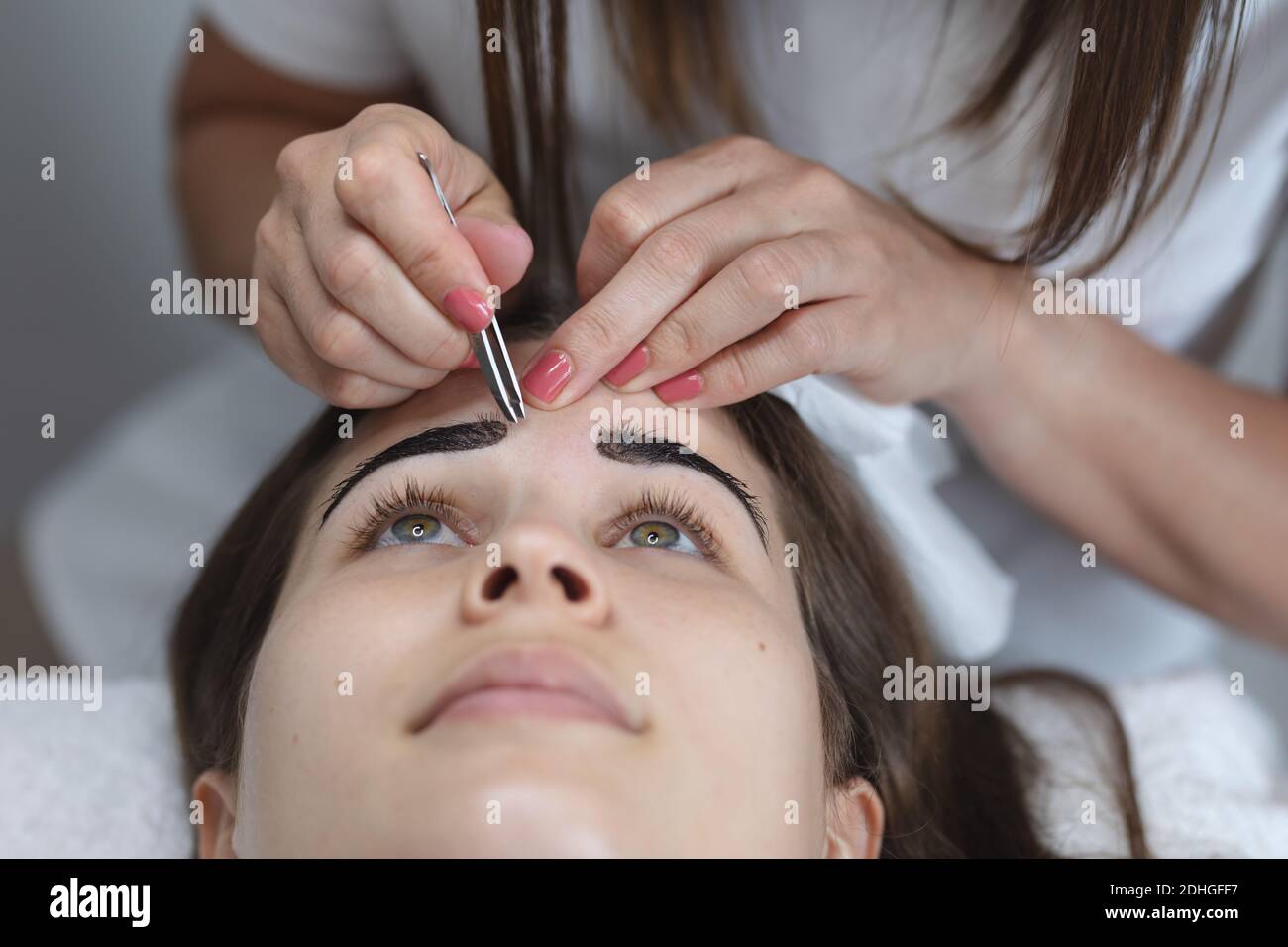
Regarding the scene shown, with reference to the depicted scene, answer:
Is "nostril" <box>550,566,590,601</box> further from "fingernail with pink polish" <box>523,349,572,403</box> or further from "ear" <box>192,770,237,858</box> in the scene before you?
"ear" <box>192,770,237,858</box>

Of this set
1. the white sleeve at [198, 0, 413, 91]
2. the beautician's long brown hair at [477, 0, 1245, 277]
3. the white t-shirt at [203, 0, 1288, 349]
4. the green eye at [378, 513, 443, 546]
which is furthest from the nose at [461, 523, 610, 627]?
the white sleeve at [198, 0, 413, 91]

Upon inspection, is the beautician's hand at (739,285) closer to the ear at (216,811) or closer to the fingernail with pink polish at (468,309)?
the fingernail with pink polish at (468,309)

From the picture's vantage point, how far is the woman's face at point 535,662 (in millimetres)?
641

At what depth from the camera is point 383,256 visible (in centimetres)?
70

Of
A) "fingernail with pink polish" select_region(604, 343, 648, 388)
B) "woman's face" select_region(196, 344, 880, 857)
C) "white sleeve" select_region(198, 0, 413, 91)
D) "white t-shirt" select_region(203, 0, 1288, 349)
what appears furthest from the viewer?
"white sleeve" select_region(198, 0, 413, 91)

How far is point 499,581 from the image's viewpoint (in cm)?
71

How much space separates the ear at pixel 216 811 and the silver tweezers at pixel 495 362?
0.38 m

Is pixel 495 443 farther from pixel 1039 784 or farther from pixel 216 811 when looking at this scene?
pixel 1039 784

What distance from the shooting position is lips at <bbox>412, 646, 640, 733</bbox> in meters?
0.66

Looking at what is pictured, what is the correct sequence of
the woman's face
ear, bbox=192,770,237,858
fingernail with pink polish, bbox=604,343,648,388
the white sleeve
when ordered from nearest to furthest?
the woman's face → fingernail with pink polish, bbox=604,343,648,388 → ear, bbox=192,770,237,858 → the white sleeve

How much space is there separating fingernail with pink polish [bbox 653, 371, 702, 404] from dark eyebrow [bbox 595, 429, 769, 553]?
0.11 ft

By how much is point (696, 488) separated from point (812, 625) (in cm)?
17
